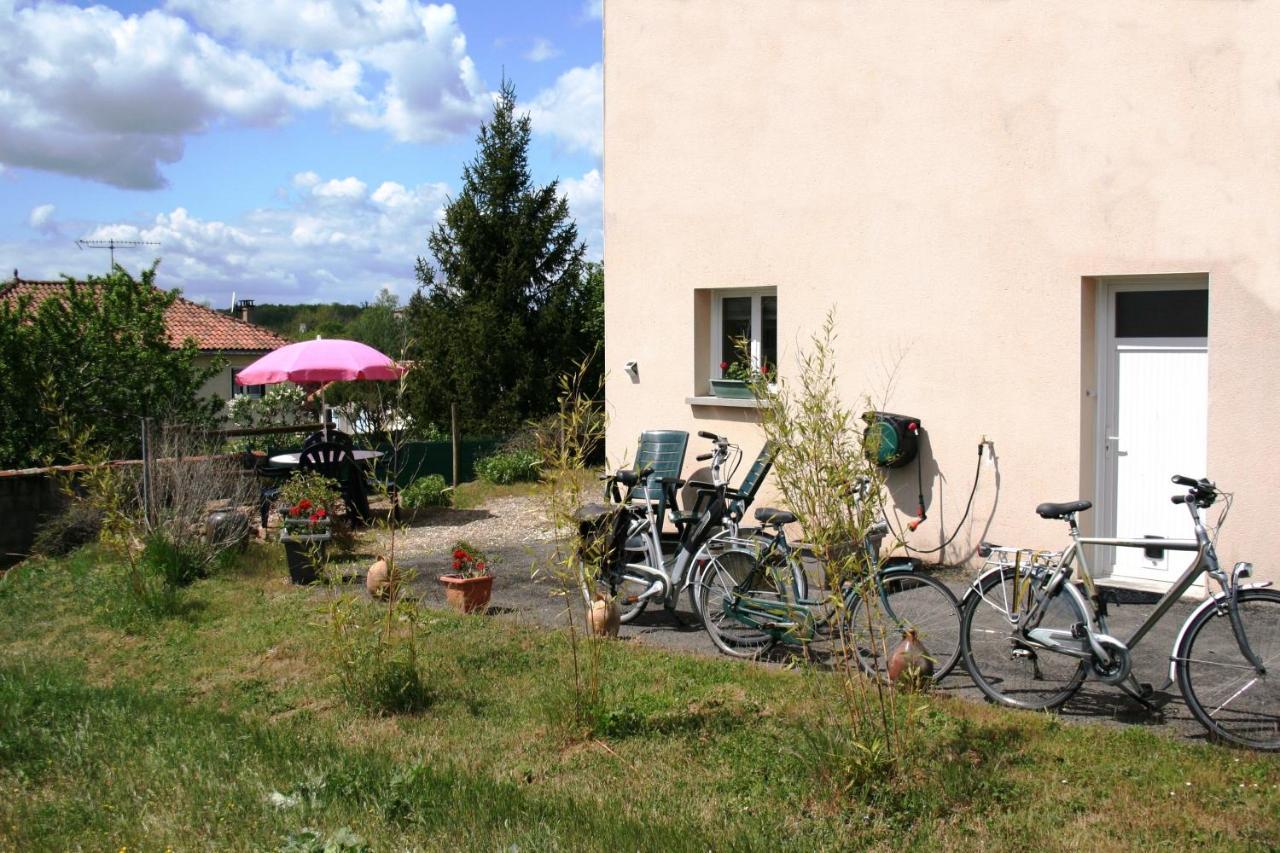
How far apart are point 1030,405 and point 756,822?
5384 mm

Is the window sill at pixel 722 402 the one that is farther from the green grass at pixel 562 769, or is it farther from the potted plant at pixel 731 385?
the green grass at pixel 562 769

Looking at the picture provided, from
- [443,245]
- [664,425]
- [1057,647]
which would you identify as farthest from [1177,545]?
[443,245]

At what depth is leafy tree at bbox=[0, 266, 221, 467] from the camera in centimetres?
1309

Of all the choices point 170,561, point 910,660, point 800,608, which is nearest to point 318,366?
point 170,561

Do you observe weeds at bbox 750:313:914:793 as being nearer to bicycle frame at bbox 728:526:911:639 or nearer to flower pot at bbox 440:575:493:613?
bicycle frame at bbox 728:526:911:639

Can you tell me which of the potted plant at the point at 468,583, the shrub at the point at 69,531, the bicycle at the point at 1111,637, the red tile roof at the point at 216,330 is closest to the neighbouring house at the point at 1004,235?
the bicycle at the point at 1111,637

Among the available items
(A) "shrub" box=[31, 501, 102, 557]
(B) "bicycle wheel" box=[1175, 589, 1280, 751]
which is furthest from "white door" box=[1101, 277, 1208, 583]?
(A) "shrub" box=[31, 501, 102, 557]

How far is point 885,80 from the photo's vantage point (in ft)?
31.8

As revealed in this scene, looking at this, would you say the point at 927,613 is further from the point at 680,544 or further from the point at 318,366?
the point at 318,366

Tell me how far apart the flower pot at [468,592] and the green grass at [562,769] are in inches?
43.7

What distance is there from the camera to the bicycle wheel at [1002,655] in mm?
5914

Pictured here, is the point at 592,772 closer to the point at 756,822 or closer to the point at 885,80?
the point at 756,822

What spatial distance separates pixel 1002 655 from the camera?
5.97 meters

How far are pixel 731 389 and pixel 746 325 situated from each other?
0.71m
